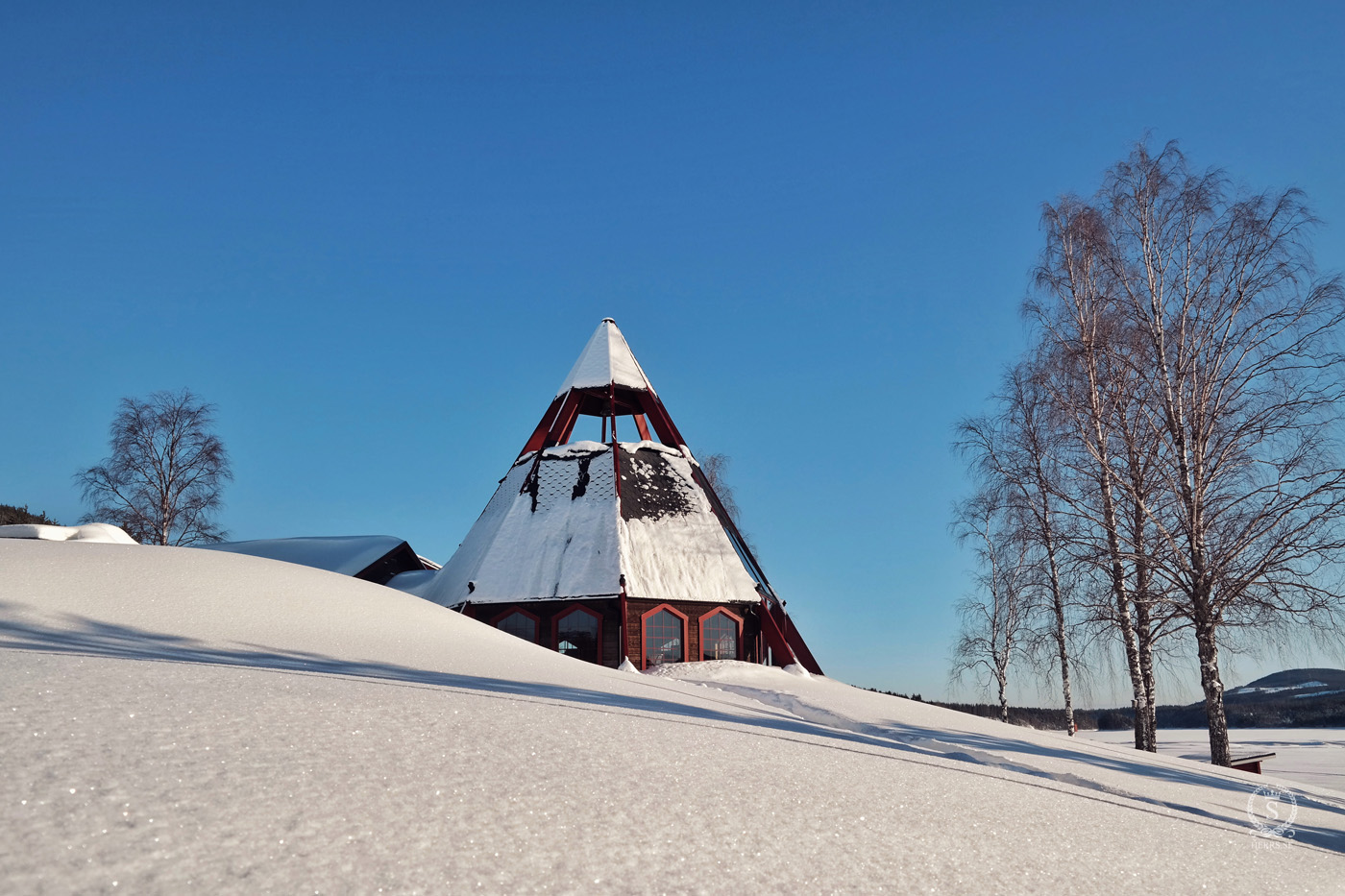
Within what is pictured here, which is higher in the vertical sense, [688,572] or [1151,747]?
[688,572]

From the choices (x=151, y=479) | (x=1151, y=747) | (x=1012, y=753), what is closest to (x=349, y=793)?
(x=1012, y=753)

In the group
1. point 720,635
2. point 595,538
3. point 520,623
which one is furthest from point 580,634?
point 720,635

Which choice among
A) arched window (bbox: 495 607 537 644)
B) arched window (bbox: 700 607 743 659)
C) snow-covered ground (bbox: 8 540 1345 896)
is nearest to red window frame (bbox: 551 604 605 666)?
arched window (bbox: 495 607 537 644)

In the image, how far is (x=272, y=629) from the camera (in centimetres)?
984

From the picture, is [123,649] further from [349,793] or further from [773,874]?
[773,874]

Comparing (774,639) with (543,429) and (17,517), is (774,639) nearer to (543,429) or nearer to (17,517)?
(543,429)

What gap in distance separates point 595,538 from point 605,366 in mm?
7189

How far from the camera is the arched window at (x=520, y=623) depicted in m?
19.8

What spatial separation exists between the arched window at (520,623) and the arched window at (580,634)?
0.65 meters

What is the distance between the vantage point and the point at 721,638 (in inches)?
794

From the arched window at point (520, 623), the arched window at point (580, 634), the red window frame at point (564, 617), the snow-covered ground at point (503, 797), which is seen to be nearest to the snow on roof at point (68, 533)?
the snow-covered ground at point (503, 797)

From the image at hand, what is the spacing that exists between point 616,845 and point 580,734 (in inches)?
75.6

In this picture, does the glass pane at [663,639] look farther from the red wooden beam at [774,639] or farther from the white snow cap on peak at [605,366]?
the white snow cap on peak at [605,366]

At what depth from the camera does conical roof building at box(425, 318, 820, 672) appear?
64.0ft
